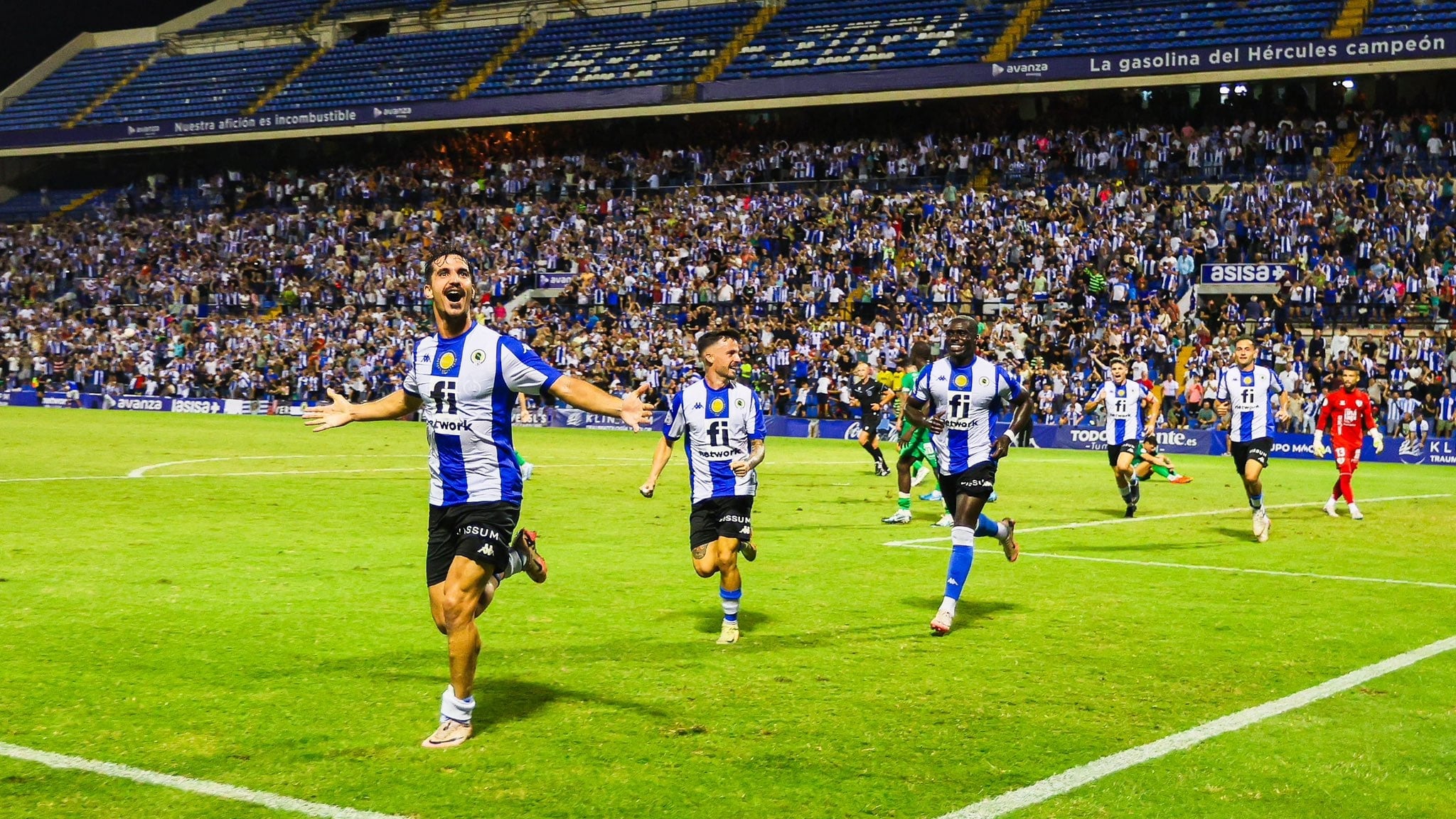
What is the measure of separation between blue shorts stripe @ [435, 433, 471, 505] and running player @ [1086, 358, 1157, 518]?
13.9 meters

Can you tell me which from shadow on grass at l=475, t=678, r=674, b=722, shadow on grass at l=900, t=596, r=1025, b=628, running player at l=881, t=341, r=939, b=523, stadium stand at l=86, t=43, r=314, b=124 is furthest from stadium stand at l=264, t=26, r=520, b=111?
shadow on grass at l=475, t=678, r=674, b=722

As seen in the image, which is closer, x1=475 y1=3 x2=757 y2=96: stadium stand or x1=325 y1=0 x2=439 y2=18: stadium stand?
x1=475 y1=3 x2=757 y2=96: stadium stand

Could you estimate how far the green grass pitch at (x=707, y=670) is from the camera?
6438 mm

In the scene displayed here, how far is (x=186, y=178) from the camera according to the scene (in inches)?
2544

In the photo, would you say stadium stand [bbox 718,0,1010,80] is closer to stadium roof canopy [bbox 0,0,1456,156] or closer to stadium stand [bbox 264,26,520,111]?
stadium roof canopy [bbox 0,0,1456,156]

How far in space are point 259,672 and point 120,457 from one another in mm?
19956

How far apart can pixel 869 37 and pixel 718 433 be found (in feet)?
142

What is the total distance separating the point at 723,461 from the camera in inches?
398

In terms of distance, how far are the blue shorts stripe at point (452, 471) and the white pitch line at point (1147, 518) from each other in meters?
9.09

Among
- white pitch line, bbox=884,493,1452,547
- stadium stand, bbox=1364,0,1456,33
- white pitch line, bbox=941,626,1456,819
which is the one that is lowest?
white pitch line, bbox=884,493,1452,547

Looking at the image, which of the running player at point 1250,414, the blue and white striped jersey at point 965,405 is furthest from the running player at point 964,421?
the running player at point 1250,414

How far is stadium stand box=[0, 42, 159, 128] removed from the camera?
215 feet

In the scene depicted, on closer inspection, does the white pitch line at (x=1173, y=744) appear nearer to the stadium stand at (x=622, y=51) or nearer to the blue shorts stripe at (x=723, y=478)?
the blue shorts stripe at (x=723, y=478)

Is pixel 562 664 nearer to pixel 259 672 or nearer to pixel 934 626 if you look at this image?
pixel 259 672
